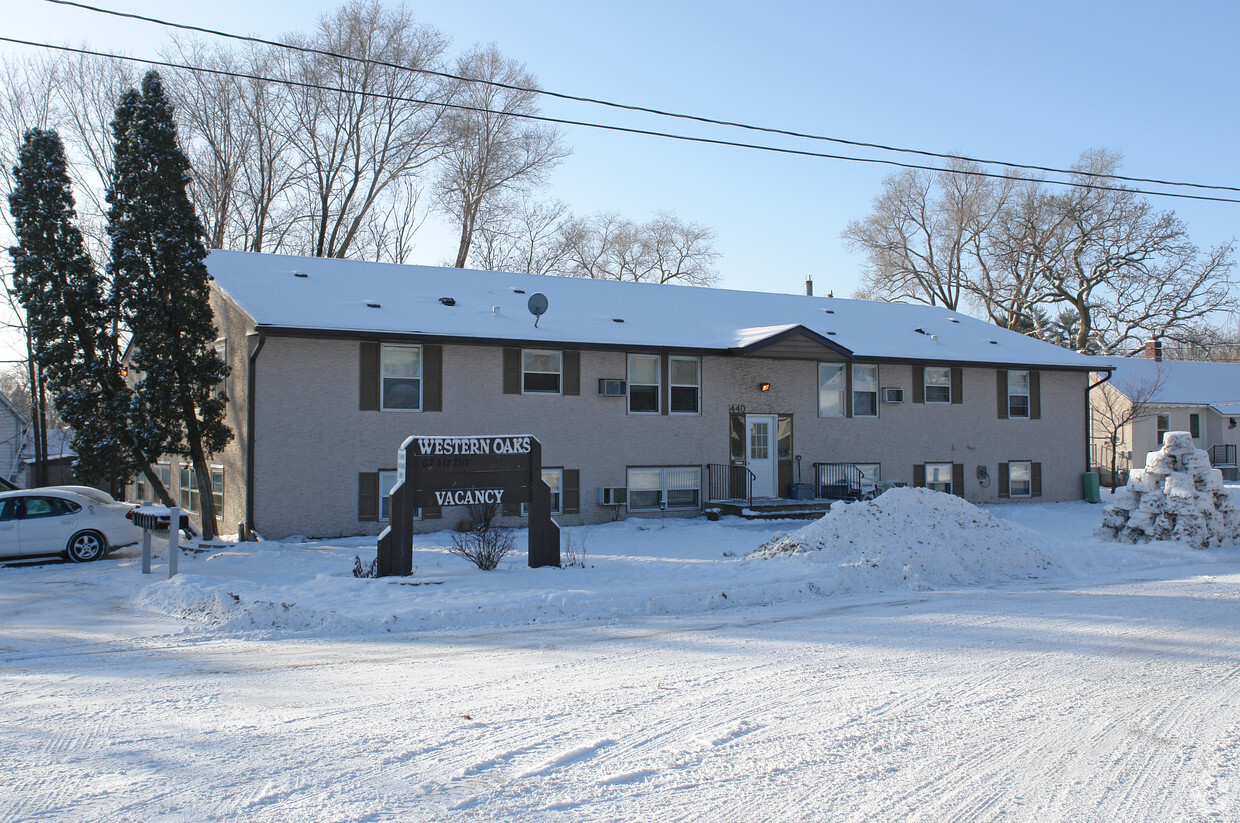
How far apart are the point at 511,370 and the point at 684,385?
4.23m

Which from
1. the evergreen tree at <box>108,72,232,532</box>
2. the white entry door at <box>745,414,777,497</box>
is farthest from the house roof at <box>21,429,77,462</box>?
the white entry door at <box>745,414,777,497</box>

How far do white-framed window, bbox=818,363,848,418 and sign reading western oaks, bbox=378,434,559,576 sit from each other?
11.7m

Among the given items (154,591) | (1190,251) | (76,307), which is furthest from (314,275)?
(1190,251)

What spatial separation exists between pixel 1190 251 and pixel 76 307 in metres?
47.2

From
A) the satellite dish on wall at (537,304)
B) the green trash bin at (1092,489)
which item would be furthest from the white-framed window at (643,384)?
the green trash bin at (1092,489)

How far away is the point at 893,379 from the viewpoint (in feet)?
75.8

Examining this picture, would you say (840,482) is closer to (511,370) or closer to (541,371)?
(541,371)

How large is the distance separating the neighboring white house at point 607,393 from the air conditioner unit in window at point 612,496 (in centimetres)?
3

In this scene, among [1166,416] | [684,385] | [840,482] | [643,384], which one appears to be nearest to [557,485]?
[643,384]

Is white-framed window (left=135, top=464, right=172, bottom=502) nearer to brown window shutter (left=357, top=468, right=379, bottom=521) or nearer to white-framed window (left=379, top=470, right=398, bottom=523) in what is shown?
brown window shutter (left=357, top=468, right=379, bottom=521)

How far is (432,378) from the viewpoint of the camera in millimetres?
18328

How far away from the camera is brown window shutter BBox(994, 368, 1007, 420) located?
24.4m

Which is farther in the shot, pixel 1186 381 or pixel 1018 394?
pixel 1186 381

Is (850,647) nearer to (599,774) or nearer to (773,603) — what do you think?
(773,603)
